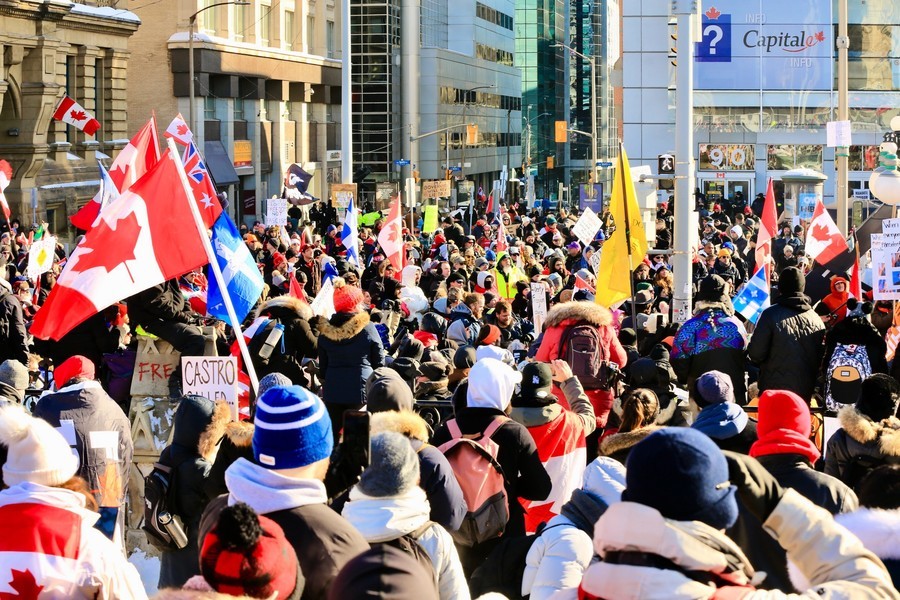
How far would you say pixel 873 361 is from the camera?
957cm

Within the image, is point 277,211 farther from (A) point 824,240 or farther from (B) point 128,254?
(B) point 128,254

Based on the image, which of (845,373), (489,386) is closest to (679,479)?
(489,386)

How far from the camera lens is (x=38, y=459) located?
4.64 m

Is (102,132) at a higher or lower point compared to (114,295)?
higher

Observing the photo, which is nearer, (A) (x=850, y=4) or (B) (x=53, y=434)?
(B) (x=53, y=434)

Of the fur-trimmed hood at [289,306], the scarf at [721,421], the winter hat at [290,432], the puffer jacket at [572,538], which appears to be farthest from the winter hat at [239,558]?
the fur-trimmed hood at [289,306]

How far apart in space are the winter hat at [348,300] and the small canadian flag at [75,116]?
30946 millimetres

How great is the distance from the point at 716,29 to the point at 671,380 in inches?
1595

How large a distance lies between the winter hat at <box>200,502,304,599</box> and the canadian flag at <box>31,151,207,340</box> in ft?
15.5

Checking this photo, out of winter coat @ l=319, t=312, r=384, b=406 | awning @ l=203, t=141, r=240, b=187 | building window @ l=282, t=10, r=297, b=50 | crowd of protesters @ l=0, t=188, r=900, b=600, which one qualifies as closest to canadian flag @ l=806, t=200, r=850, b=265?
crowd of protesters @ l=0, t=188, r=900, b=600

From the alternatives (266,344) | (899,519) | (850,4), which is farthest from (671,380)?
(850,4)

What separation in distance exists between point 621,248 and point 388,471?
346 inches

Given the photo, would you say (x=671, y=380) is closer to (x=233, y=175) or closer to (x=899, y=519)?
(x=899, y=519)

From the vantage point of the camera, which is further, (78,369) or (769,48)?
(769,48)
